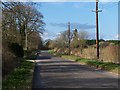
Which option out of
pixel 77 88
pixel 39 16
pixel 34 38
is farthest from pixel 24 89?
pixel 34 38

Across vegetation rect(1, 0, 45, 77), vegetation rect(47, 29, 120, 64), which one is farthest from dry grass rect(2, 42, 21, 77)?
vegetation rect(47, 29, 120, 64)

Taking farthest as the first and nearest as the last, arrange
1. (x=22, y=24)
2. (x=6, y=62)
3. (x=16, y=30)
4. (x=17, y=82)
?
1. (x=22, y=24)
2. (x=16, y=30)
3. (x=6, y=62)
4. (x=17, y=82)

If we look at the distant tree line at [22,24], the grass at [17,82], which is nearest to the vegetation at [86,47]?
the distant tree line at [22,24]

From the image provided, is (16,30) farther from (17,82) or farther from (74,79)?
(17,82)

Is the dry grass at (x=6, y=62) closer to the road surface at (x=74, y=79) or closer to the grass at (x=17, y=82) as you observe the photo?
the grass at (x=17, y=82)

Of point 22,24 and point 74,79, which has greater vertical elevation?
point 22,24

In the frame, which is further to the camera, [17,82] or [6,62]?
[6,62]

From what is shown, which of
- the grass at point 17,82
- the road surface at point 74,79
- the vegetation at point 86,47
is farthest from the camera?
the vegetation at point 86,47

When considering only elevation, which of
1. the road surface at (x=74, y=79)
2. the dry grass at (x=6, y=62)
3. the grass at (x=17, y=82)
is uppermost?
the dry grass at (x=6, y=62)

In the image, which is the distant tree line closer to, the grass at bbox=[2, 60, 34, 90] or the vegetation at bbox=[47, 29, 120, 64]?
the grass at bbox=[2, 60, 34, 90]

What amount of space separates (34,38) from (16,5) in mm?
75068

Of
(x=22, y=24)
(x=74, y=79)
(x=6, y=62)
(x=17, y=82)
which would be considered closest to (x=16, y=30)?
(x=6, y=62)

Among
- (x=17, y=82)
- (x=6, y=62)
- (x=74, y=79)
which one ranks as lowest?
(x=74, y=79)

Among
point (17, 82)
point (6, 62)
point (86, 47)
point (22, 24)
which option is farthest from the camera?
point (86, 47)
